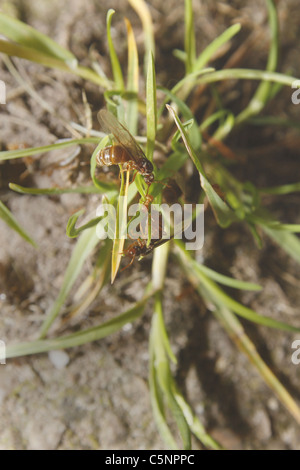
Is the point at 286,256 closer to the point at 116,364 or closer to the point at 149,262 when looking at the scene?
the point at 149,262

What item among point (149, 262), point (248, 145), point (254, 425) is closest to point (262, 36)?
point (248, 145)

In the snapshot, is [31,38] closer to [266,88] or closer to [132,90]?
[132,90]

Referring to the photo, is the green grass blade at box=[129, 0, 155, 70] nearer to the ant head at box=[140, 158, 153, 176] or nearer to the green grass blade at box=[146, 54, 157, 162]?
the green grass blade at box=[146, 54, 157, 162]

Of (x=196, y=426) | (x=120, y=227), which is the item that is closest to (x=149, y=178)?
(x=120, y=227)

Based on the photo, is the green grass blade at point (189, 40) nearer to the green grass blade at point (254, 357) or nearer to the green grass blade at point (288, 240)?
the green grass blade at point (288, 240)

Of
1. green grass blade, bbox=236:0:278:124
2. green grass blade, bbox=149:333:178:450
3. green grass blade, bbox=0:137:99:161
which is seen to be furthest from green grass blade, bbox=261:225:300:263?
green grass blade, bbox=0:137:99:161
